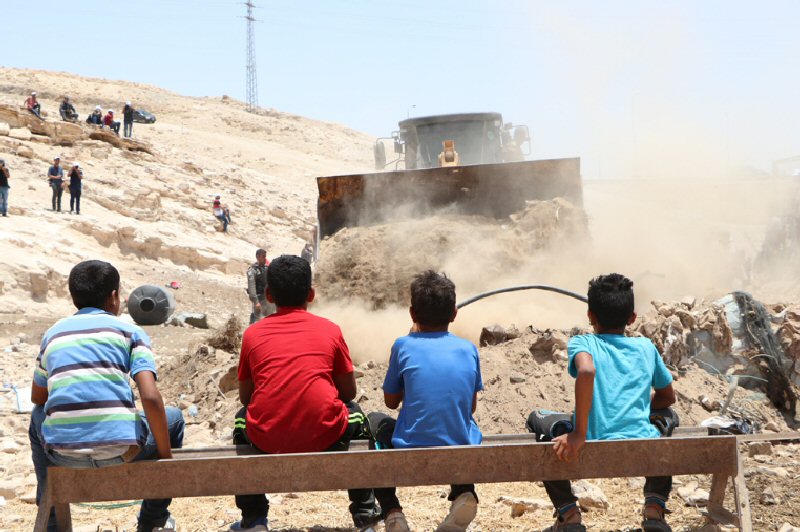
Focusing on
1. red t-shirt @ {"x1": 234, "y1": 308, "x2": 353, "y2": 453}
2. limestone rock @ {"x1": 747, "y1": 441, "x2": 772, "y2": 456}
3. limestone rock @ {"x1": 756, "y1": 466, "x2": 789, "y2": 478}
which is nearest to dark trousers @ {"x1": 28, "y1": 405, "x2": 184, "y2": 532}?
red t-shirt @ {"x1": 234, "y1": 308, "x2": 353, "y2": 453}

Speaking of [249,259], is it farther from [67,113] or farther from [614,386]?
[614,386]

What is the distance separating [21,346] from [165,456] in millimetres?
7525

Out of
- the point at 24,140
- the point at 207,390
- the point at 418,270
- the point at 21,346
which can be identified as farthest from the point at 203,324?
the point at 24,140

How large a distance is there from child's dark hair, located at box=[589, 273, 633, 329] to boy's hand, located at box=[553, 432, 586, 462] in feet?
1.77

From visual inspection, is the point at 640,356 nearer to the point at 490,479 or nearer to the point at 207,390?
the point at 490,479

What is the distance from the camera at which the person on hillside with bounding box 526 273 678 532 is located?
3465 millimetres

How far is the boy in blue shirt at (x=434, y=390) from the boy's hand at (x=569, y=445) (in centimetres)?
38

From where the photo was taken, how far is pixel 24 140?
2139 centimetres

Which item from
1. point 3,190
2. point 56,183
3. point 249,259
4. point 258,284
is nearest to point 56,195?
point 56,183

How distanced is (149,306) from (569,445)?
10.4 meters

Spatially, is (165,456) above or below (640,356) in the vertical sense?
below

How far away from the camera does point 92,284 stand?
334cm

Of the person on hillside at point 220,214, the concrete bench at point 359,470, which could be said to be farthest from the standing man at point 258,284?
the person on hillside at point 220,214

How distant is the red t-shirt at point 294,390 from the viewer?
3.42 metres
